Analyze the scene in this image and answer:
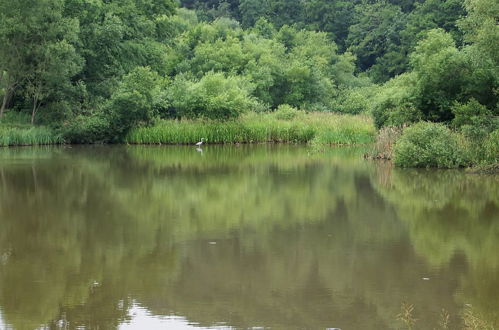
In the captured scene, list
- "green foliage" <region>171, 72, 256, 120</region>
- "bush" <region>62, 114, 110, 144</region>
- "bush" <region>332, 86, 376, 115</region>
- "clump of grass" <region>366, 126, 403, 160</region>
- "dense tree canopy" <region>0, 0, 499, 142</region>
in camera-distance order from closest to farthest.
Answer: "dense tree canopy" <region>0, 0, 499, 142</region> → "clump of grass" <region>366, 126, 403, 160</region> → "bush" <region>62, 114, 110, 144</region> → "green foliage" <region>171, 72, 256, 120</region> → "bush" <region>332, 86, 376, 115</region>

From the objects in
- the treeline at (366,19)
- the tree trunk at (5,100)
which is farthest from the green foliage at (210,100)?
the treeline at (366,19)

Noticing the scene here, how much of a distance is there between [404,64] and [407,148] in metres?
41.9

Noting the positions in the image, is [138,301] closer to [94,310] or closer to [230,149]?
[94,310]

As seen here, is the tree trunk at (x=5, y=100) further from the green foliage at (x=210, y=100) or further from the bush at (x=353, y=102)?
the bush at (x=353, y=102)

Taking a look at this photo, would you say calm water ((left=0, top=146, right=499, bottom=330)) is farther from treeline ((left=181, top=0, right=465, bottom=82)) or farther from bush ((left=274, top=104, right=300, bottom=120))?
treeline ((left=181, top=0, right=465, bottom=82))

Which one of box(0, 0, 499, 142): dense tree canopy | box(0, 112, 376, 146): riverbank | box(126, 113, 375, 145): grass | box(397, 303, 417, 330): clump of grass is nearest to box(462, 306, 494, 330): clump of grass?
box(397, 303, 417, 330): clump of grass

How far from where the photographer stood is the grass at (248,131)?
119 feet

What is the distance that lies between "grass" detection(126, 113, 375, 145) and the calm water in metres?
15.2

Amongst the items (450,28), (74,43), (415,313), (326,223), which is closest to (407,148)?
(326,223)

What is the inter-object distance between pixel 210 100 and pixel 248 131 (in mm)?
2573

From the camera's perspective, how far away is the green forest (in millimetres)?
23328

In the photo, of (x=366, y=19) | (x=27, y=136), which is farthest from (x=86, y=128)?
(x=366, y=19)

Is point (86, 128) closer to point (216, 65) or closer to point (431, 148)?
point (216, 65)

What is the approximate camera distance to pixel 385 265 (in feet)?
33.4
